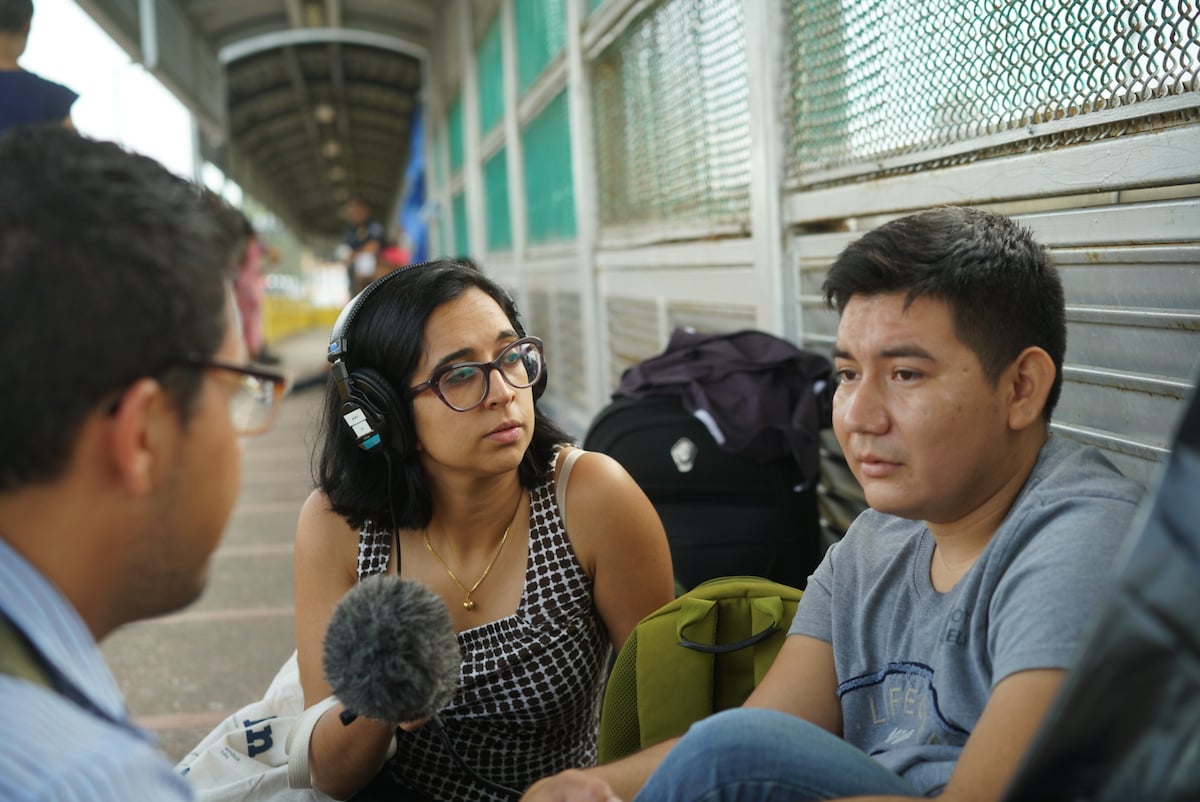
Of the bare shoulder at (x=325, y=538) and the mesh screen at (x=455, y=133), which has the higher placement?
the mesh screen at (x=455, y=133)

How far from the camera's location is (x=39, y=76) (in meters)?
3.55

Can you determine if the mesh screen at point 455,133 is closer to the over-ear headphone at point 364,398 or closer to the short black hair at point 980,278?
the over-ear headphone at point 364,398

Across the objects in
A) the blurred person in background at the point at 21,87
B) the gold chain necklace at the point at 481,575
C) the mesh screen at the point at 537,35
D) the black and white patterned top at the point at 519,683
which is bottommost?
the black and white patterned top at the point at 519,683

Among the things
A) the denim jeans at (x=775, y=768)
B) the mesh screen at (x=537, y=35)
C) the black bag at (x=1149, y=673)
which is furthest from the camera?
the mesh screen at (x=537, y=35)

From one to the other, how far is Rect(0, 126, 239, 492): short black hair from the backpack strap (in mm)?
140

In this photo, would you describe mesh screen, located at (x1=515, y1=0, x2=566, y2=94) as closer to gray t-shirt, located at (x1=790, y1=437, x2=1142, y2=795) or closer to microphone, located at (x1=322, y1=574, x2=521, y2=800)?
gray t-shirt, located at (x1=790, y1=437, x2=1142, y2=795)

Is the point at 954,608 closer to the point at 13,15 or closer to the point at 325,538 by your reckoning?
the point at 325,538

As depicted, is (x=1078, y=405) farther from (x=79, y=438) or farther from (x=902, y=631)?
(x=79, y=438)

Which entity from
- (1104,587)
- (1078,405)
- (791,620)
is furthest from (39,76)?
(1104,587)

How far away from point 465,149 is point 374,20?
5.04m

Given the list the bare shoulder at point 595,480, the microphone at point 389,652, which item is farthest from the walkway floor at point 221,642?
the microphone at point 389,652

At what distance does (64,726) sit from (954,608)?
1.10 meters

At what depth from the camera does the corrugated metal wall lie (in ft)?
6.61

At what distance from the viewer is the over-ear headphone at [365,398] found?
2219mm
